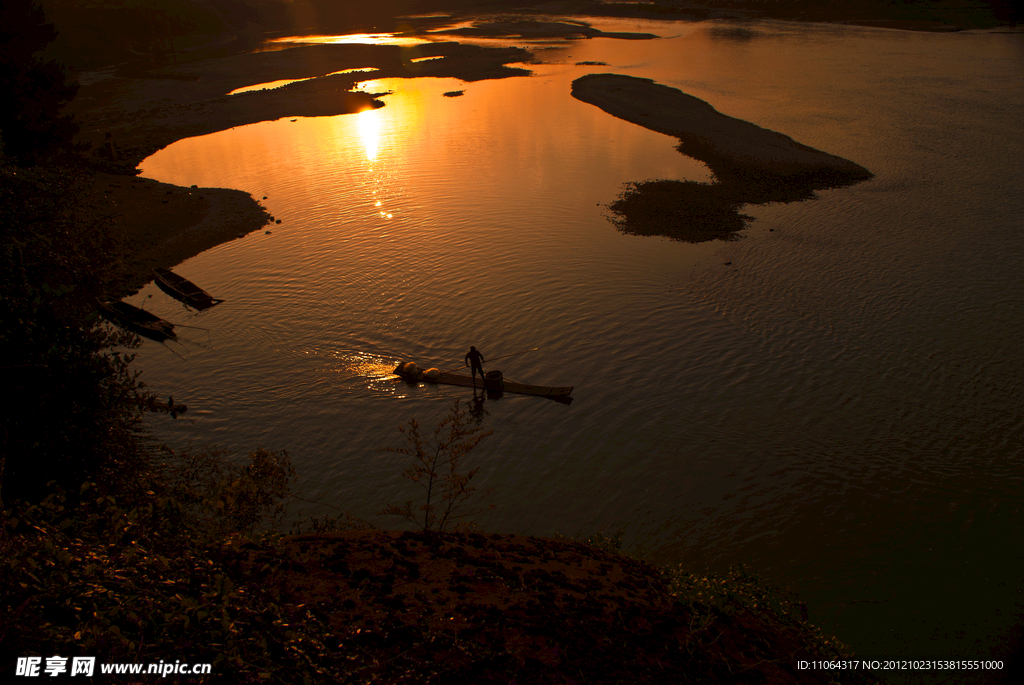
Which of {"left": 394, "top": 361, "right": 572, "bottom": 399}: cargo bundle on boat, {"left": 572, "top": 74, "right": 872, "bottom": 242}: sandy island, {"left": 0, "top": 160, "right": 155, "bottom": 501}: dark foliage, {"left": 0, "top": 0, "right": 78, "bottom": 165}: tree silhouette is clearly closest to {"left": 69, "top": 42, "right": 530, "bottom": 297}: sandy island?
{"left": 0, "top": 0, "right": 78, "bottom": 165}: tree silhouette

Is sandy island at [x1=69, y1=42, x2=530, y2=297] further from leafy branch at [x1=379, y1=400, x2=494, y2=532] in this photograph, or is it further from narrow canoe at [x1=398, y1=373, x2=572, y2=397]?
leafy branch at [x1=379, y1=400, x2=494, y2=532]

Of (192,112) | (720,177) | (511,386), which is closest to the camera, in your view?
(511,386)

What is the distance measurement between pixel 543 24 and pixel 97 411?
121241 mm

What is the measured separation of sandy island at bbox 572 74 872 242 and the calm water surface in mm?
1410

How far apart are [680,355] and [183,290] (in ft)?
66.1

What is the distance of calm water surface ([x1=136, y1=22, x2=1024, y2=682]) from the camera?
1309 cm

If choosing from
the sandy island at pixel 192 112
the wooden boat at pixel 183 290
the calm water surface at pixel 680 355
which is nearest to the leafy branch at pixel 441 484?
the calm water surface at pixel 680 355

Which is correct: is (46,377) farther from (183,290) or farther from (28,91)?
(28,91)

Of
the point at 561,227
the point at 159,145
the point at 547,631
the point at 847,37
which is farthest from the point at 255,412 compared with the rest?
the point at 847,37

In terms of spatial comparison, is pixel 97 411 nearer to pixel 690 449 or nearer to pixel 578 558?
pixel 578 558

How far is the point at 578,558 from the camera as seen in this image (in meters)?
11.0

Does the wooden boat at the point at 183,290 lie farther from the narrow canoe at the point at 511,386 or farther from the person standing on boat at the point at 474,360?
the person standing on boat at the point at 474,360

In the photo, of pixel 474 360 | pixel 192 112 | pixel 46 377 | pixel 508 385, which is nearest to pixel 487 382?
pixel 508 385

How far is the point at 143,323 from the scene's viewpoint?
2077 cm
